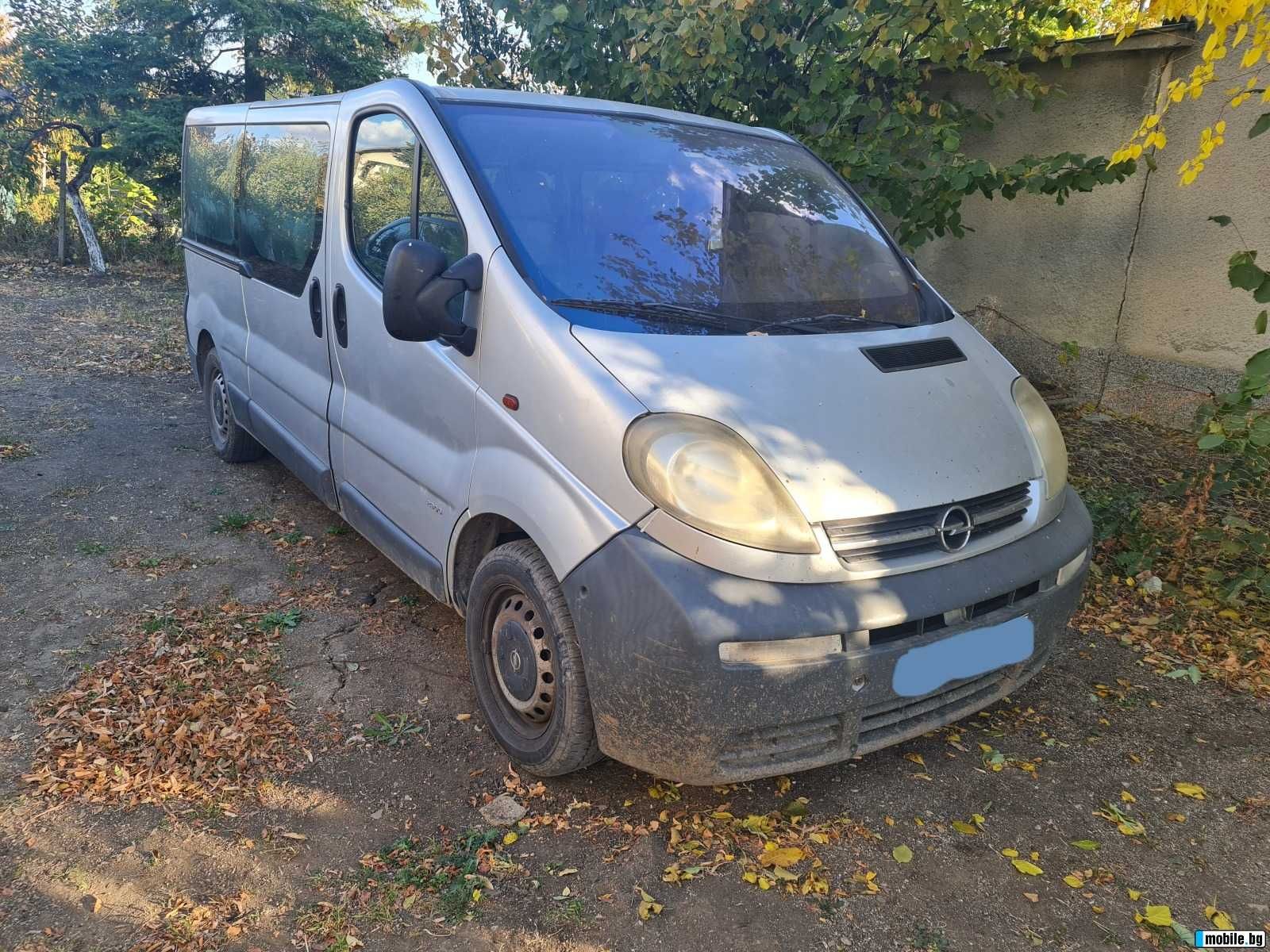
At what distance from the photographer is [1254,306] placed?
19.1ft

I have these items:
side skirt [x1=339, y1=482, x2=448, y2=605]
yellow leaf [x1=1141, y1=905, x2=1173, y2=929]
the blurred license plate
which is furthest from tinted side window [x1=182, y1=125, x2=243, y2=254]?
yellow leaf [x1=1141, y1=905, x2=1173, y2=929]

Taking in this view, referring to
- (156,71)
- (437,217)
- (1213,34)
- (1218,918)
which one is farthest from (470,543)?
(156,71)

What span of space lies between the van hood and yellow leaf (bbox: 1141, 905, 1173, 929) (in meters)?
1.15

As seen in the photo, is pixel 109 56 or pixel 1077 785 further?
pixel 109 56

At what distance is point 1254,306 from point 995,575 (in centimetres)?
469

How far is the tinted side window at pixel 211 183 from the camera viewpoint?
4914 millimetres

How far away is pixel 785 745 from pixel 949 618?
0.55 m

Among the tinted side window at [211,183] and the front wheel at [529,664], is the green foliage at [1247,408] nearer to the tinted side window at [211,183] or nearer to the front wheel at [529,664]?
the front wheel at [529,664]

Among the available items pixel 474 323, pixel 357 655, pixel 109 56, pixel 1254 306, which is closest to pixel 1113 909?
pixel 474 323

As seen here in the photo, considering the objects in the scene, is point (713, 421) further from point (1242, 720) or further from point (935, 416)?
point (1242, 720)

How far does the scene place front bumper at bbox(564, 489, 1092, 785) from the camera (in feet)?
7.19

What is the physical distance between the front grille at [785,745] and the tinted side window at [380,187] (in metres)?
1.98

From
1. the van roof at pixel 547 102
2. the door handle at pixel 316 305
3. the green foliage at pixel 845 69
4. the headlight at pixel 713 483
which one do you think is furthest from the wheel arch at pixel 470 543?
the green foliage at pixel 845 69

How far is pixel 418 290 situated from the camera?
264cm
